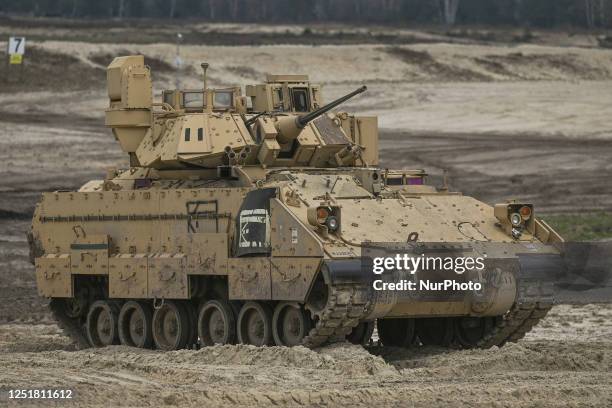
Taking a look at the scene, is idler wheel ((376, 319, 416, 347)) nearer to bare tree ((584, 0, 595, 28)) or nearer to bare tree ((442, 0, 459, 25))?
bare tree ((584, 0, 595, 28))

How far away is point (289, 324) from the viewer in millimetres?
21734

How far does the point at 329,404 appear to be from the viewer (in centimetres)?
1661

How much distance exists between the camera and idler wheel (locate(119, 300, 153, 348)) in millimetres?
24125

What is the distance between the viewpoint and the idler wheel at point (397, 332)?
77.4 ft

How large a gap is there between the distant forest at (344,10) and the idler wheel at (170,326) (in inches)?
2339

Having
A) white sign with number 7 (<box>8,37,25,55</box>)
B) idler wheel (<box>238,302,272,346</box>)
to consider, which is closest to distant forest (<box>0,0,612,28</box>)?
white sign with number 7 (<box>8,37,25,55</box>)

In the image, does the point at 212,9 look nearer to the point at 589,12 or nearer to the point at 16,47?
the point at 589,12

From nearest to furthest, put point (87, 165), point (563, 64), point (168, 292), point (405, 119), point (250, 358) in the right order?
point (250, 358) → point (168, 292) → point (87, 165) → point (405, 119) → point (563, 64)

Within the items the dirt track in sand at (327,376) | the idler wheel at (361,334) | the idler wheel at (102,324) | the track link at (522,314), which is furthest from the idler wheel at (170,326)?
the track link at (522,314)

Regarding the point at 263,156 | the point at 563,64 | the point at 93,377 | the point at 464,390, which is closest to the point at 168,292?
the point at 263,156

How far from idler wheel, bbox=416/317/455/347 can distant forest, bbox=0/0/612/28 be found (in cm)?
5888

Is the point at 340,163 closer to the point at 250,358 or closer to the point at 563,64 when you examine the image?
the point at 250,358

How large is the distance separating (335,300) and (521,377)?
269cm

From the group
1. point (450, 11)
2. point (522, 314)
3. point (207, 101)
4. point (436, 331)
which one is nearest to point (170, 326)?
point (207, 101)
